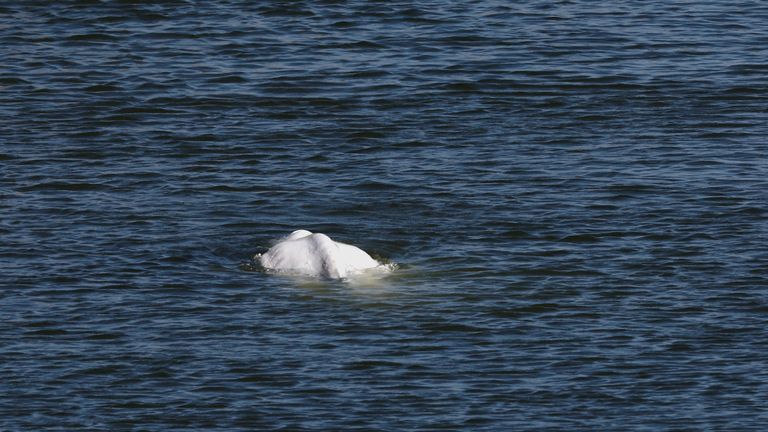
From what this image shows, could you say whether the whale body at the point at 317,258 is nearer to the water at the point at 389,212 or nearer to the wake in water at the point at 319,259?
the wake in water at the point at 319,259

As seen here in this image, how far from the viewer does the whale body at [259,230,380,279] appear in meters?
26.5

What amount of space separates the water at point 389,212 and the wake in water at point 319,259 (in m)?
0.25

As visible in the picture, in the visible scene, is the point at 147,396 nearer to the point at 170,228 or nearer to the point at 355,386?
the point at 355,386

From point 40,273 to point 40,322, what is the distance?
7.11 feet

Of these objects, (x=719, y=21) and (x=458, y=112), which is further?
(x=719, y=21)

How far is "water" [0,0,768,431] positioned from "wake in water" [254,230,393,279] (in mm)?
253

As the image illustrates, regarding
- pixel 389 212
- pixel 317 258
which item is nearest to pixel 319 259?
pixel 317 258

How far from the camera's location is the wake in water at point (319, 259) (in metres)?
26.5

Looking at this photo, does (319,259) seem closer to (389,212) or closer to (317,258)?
(317,258)

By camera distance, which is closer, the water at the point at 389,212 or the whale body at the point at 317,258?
the water at the point at 389,212

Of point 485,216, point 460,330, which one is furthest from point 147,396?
point 485,216

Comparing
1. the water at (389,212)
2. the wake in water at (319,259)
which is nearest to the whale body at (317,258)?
the wake in water at (319,259)

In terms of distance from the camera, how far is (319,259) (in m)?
26.7

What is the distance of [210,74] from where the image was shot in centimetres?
3859
